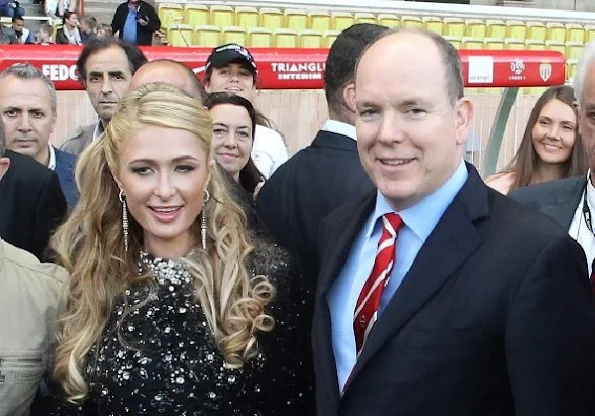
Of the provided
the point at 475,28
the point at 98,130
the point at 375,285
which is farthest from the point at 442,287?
the point at 475,28

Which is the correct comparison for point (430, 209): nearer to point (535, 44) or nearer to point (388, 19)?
point (388, 19)

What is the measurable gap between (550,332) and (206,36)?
11.5m

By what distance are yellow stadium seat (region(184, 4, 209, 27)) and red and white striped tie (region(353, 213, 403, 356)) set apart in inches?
450

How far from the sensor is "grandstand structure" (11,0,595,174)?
7.38 meters

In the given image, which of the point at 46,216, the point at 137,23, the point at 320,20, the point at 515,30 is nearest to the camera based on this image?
the point at 46,216

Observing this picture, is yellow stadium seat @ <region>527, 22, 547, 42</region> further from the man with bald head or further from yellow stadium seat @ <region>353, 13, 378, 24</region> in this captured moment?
the man with bald head

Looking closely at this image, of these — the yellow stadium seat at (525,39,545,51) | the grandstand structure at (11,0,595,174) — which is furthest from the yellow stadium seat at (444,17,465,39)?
the yellow stadium seat at (525,39,545,51)

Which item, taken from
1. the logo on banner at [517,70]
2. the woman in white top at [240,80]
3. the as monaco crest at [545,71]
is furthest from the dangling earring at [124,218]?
the as monaco crest at [545,71]

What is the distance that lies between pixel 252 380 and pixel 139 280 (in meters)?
0.39

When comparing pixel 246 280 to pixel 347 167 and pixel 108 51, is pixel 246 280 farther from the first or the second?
pixel 108 51

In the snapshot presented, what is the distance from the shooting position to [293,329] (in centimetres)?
237

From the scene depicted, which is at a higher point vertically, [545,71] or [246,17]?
[246,17]

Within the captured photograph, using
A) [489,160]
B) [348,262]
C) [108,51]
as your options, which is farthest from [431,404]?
[489,160]

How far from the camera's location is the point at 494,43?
1478 centimetres
